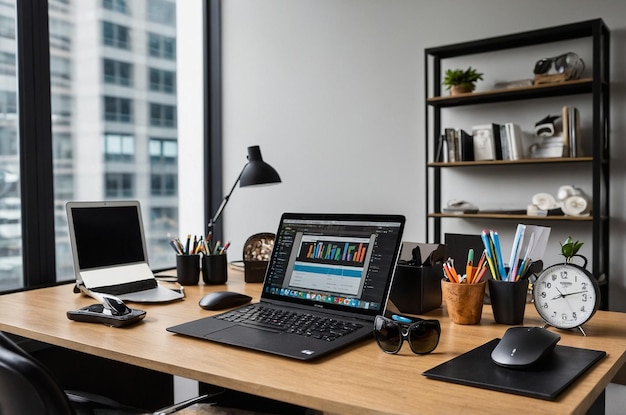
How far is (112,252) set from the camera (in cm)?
204

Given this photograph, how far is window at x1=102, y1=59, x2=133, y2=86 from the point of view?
3150mm

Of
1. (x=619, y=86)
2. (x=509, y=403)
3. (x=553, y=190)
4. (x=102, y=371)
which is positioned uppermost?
(x=619, y=86)

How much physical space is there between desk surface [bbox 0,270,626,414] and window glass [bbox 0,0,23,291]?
3.33ft

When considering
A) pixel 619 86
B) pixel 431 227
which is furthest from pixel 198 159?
pixel 619 86

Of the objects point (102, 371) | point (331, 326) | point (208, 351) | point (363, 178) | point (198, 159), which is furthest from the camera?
point (198, 159)

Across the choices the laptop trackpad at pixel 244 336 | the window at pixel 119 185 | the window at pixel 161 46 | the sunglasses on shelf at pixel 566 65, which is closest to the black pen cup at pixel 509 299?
the laptop trackpad at pixel 244 336

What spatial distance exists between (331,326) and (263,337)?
0.16 m

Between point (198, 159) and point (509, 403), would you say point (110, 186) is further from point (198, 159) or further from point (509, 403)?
point (509, 403)

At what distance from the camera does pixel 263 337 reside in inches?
50.2

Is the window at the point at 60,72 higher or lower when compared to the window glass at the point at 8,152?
higher

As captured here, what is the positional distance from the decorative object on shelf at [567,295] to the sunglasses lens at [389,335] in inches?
15.7

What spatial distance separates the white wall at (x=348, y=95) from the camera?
296 centimetres

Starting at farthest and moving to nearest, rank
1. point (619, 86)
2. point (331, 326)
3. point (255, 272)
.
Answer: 1. point (619, 86)
2. point (255, 272)
3. point (331, 326)

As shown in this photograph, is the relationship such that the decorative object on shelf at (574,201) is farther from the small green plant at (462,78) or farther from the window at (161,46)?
the window at (161,46)
